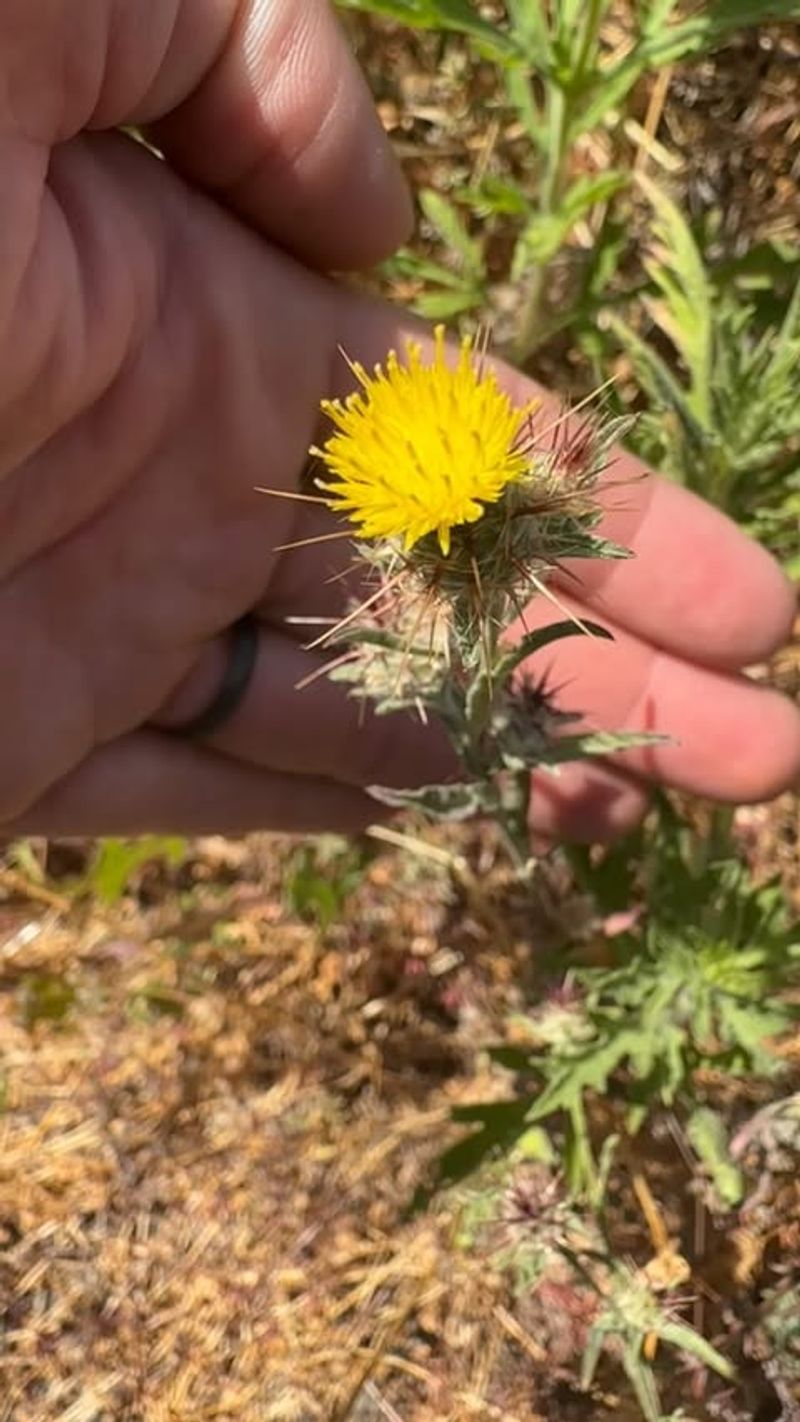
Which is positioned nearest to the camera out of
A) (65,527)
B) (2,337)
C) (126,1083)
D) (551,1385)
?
(2,337)

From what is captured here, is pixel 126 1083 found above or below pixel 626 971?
below

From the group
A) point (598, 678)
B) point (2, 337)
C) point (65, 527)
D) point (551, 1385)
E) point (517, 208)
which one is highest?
point (2, 337)

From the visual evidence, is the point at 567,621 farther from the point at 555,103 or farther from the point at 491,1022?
the point at 491,1022

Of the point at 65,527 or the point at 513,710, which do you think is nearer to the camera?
the point at 513,710

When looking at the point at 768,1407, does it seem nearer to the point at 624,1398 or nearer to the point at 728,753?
the point at 624,1398

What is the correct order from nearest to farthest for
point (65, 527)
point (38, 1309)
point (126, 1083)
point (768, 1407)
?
point (65, 527) < point (768, 1407) < point (38, 1309) < point (126, 1083)

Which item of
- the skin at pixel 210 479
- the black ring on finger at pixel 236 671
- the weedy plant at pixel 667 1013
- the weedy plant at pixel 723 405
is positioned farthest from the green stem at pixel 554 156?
the weedy plant at pixel 667 1013

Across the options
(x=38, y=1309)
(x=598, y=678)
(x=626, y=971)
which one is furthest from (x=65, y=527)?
(x=38, y=1309)
